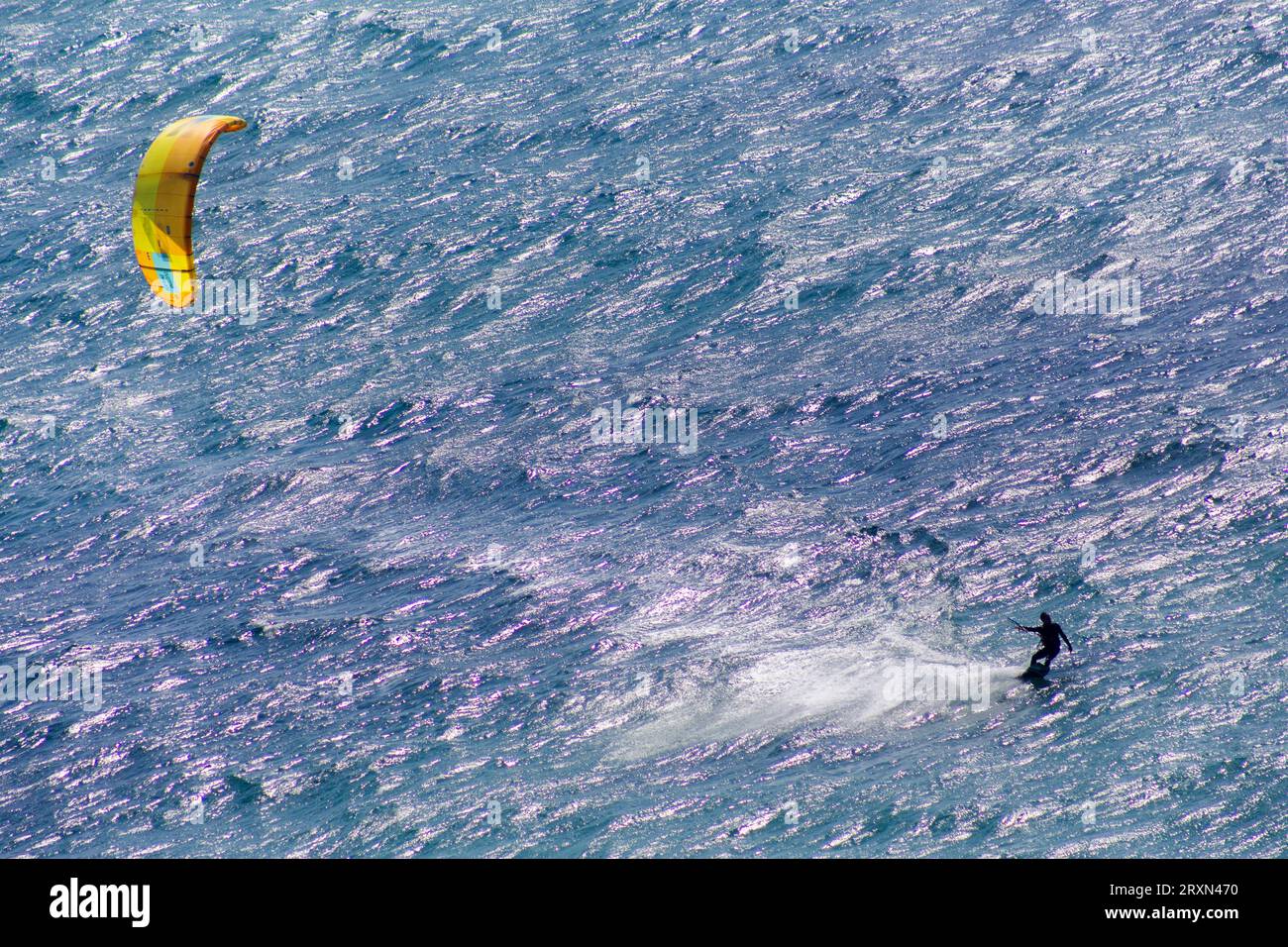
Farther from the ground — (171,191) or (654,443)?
(171,191)

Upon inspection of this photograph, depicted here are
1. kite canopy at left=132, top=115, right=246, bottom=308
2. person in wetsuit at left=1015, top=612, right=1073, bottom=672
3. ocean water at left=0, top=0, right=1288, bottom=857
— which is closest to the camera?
ocean water at left=0, top=0, right=1288, bottom=857

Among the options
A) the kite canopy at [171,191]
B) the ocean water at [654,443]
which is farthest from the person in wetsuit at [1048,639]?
the kite canopy at [171,191]

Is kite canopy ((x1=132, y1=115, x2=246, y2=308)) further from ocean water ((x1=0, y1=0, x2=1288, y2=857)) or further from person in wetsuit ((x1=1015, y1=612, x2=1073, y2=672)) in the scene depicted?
person in wetsuit ((x1=1015, y1=612, x2=1073, y2=672))

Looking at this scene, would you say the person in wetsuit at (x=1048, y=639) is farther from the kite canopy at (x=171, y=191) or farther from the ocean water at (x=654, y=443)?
→ the kite canopy at (x=171, y=191)

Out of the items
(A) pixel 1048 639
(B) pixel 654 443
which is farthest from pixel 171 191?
(A) pixel 1048 639

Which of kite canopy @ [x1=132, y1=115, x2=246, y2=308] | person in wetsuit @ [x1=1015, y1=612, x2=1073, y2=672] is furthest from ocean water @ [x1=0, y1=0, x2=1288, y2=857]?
kite canopy @ [x1=132, y1=115, x2=246, y2=308]

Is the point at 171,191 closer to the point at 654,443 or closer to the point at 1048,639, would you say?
the point at 654,443
